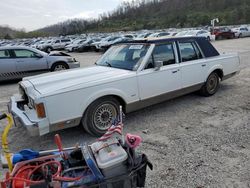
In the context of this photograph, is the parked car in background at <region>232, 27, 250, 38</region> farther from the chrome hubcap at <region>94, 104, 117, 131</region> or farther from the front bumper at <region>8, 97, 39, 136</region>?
the front bumper at <region>8, 97, 39, 136</region>

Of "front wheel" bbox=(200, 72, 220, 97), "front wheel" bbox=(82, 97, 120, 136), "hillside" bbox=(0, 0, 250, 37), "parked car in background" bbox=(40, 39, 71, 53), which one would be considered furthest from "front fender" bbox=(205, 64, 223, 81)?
"hillside" bbox=(0, 0, 250, 37)

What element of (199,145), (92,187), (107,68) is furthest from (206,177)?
(107,68)

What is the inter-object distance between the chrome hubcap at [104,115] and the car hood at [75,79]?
0.46 meters

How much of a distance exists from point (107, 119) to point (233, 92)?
12.3 ft

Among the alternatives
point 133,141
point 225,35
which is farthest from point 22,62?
point 225,35

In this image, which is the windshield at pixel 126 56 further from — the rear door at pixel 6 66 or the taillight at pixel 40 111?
the rear door at pixel 6 66

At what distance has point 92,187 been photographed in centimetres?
Answer: 220

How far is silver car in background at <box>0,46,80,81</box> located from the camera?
9.30 meters

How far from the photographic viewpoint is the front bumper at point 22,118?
3.45m

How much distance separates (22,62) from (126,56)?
609 cm

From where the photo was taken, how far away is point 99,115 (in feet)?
13.6

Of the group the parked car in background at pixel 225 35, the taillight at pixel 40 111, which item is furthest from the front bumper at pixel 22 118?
the parked car in background at pixel 225 35

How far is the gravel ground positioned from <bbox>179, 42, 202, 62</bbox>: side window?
1.02 meters

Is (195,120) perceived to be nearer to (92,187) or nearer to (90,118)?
(90,118)
